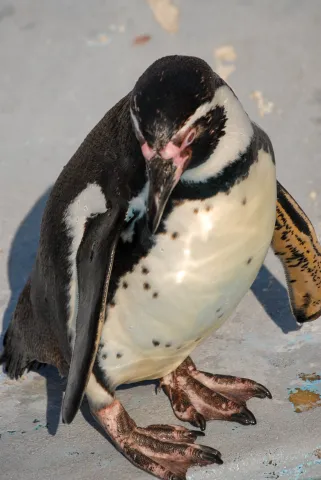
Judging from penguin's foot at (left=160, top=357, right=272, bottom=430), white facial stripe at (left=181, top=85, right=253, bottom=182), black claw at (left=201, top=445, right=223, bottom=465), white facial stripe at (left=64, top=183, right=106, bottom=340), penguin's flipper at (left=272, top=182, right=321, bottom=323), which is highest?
white facial stripe at (left=181, top=85, right=253, bottom=182)

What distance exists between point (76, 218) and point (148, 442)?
532 mm

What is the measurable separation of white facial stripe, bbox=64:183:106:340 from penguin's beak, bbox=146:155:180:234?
244 millimetres

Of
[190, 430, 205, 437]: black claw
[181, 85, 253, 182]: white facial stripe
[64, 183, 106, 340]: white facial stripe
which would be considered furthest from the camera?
[190, 430, 205, 437]: black claw

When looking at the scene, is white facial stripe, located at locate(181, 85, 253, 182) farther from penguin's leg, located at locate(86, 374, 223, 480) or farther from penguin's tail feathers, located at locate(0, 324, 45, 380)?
penguin's tail feathers, located at locate(0, 324, 45, 380)

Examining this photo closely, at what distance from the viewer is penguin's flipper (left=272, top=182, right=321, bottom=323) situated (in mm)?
2188

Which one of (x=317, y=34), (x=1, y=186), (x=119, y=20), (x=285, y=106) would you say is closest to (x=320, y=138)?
(x=285, y=106)

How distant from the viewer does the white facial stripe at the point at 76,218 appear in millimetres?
1906

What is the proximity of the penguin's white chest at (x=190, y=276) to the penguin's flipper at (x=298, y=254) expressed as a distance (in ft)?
0.65

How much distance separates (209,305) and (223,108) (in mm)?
432

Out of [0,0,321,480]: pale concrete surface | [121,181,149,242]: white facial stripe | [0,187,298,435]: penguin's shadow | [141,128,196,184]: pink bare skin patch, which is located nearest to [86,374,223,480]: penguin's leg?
[0,187,298,435]: penguin's shadow

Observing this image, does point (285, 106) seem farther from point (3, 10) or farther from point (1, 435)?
point (1, 435)

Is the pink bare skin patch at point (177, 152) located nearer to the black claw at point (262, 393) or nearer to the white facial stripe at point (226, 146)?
the white facial stripe at point (226, 146)

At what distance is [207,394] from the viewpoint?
2199 millimetres

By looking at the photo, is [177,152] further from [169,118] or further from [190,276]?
[190,276]
